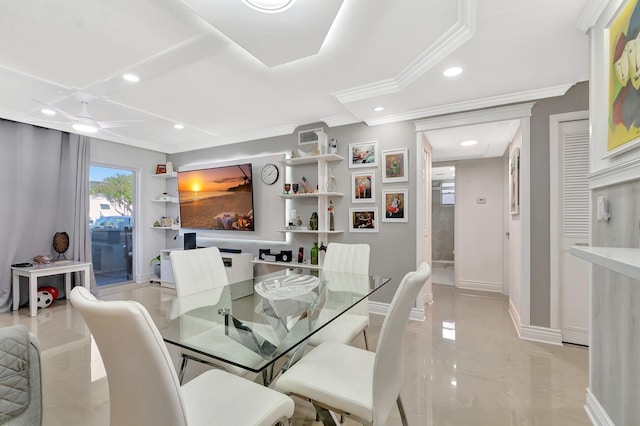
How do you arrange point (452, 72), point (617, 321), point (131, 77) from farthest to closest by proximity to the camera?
point (131, 77), point (452, 72), point (617, 321)

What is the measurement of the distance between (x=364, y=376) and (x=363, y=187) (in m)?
2.64

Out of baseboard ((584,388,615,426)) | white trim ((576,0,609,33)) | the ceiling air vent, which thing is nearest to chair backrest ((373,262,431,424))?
baseboard ((584,388,615,426))

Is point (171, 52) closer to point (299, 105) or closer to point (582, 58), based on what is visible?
point (299, 105)

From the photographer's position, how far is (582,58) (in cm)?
223

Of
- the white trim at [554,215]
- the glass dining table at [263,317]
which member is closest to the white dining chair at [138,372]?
the glass dining table at [263,317]

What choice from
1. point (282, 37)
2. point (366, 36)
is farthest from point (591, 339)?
point (282, 37)

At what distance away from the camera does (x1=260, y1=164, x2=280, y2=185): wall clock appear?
435cm

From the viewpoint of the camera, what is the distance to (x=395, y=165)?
3545 millimetres

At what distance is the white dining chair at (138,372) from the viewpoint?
820mm

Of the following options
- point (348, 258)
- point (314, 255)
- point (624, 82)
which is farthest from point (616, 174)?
point (314, 255)

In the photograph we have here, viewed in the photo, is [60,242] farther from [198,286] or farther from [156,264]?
[198,286]

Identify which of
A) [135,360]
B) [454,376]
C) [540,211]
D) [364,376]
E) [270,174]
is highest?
[270,174]

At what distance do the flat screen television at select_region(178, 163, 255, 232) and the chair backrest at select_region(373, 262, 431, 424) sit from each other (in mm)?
3569

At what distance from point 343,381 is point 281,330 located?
42 centimetres
